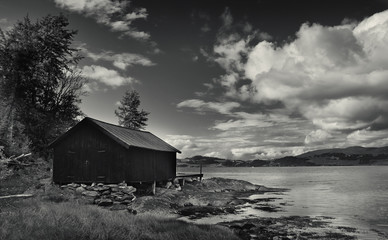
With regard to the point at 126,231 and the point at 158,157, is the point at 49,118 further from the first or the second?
the point at 126,231

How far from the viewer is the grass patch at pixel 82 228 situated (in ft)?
34.3

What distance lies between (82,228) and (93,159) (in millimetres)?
15657

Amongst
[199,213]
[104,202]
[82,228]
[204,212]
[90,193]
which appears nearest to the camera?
[82,228]

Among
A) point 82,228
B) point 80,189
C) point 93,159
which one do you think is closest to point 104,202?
point 80,189

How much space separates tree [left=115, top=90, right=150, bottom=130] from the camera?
190 feet

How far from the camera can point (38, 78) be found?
33.0 metres

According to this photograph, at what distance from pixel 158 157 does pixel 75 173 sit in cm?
870

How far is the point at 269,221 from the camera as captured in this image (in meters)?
22.7

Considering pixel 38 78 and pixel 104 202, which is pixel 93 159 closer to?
pixel 104 202

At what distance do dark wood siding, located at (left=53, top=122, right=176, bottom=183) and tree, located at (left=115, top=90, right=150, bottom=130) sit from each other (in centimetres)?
3012

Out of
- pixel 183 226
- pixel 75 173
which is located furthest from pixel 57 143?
pixel 183 226

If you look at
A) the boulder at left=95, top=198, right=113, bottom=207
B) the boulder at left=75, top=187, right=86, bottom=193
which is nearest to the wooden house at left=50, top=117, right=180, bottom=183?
the boulder at left=75, top=187, right=86, bottom=193

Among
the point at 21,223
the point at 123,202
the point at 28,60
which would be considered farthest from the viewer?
the point at 28,60

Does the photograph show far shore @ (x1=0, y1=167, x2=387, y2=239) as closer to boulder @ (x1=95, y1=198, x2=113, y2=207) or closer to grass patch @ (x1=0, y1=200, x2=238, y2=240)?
boulder @ (x1=95, y1=198, x2=113, y2=207)
